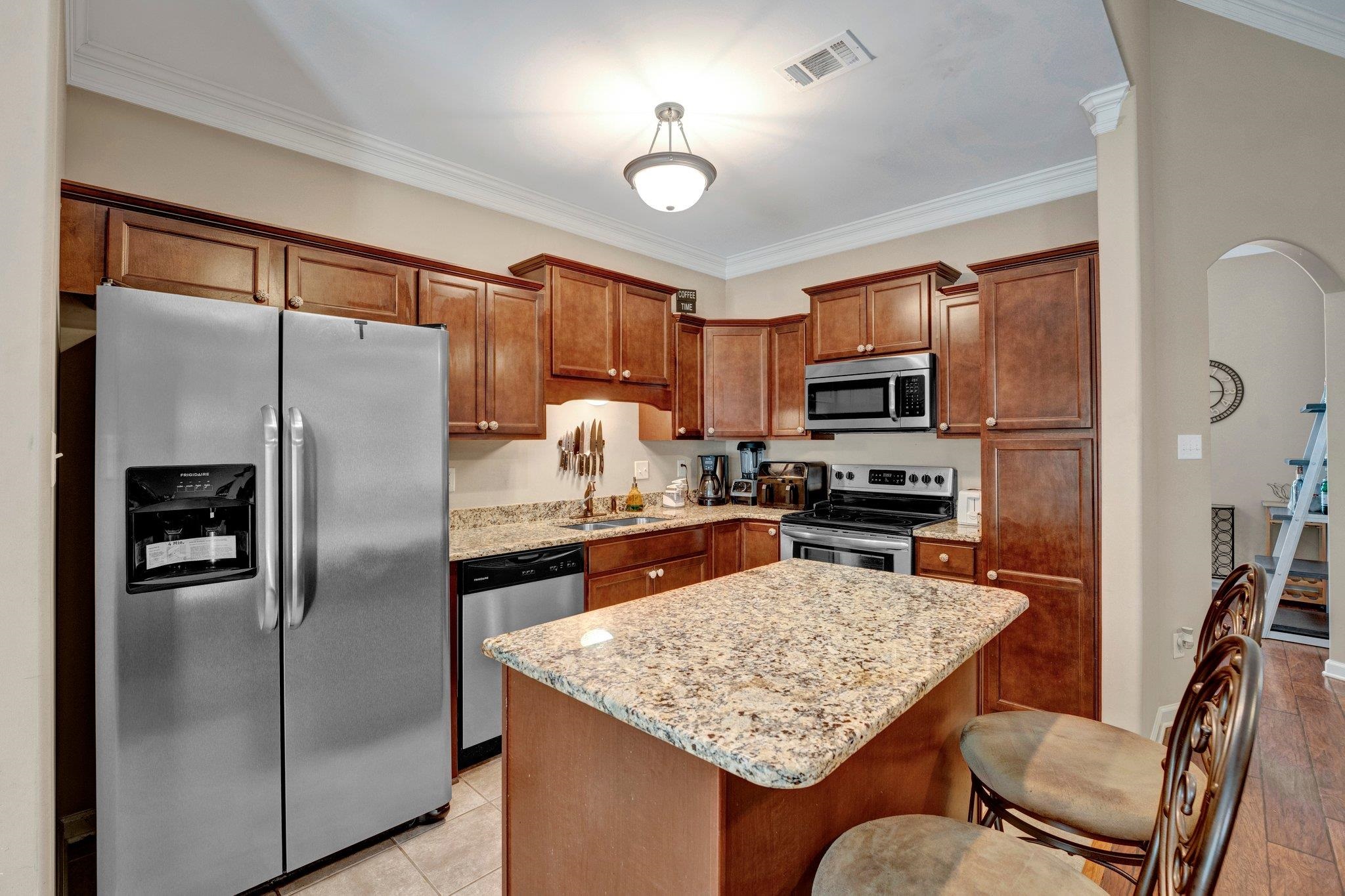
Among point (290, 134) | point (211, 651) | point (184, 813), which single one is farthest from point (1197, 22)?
point (184, 813)

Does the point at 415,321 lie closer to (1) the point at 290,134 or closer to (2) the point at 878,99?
(1) the point at 290,134

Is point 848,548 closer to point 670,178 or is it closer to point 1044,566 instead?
point 1044,566

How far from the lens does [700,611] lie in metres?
1.47

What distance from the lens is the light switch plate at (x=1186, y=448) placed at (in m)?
2.74

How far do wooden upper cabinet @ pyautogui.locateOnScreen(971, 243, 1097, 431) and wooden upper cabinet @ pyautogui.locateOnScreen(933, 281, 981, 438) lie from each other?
0.81 feet

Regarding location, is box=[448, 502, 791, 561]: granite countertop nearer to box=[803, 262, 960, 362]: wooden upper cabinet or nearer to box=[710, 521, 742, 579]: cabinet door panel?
box=[710, 521, 742, 579]: cabinet door panel

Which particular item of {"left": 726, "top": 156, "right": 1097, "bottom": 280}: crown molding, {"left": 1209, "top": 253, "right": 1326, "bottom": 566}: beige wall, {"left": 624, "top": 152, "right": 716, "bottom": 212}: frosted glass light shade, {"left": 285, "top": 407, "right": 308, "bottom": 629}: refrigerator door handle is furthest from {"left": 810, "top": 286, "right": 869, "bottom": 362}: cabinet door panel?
{"left": 1209, "top": 253, "right": 1326, "bottom": 566}: beige wall

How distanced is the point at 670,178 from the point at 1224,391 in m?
5.50

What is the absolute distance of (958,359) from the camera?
3.27 metres

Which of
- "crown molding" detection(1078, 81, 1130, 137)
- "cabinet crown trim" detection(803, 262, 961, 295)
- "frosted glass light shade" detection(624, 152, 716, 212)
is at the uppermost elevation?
"crown molding" detection(1078, 81, 1130, 137)

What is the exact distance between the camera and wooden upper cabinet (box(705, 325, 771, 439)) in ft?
13.6

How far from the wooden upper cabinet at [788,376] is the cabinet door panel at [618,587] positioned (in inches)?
54.1

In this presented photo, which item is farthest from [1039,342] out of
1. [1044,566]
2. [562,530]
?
[562,530]

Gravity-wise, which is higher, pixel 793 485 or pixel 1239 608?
pixel 793 485
